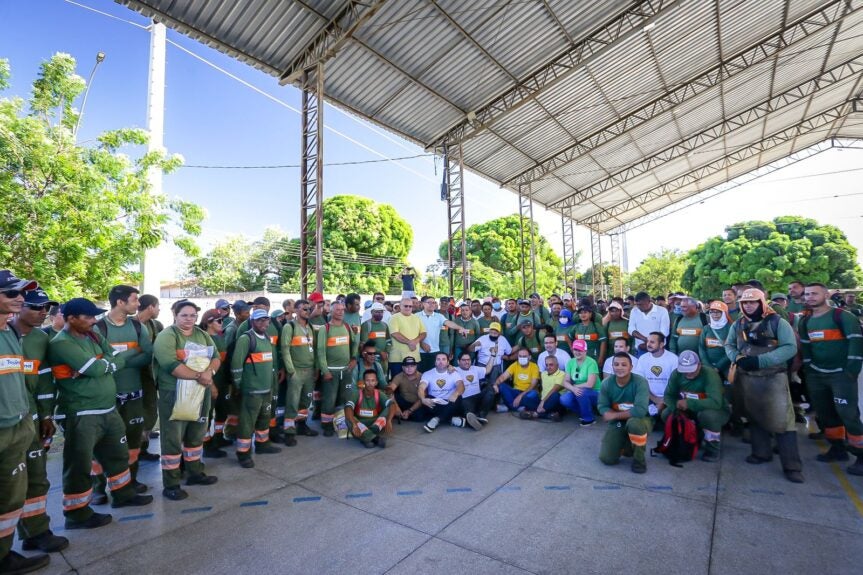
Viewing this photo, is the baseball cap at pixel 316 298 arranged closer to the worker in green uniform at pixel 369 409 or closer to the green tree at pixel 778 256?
the worker in green uniform at pixel 369 409

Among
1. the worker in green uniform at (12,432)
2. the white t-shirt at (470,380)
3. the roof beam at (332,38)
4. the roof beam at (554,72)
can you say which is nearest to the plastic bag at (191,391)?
the worker in green uniform at (12,432)

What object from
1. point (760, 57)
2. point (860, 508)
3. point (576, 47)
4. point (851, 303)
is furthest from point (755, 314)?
point (760, 57)

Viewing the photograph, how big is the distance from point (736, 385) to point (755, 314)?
959 mm

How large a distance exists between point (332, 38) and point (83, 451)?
30.0ft

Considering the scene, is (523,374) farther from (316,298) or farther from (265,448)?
(265,448)

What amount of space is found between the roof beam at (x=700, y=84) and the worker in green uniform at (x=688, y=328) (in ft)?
40.1

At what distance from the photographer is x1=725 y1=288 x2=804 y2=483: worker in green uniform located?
425 cm

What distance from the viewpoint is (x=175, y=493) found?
399cm

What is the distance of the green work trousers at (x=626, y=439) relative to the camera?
15.0 ft

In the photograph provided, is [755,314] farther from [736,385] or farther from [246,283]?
[246,283]

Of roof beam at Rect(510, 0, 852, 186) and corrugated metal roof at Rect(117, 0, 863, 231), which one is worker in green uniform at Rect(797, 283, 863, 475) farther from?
roof beam at Rect(510, 0, 852, 186)

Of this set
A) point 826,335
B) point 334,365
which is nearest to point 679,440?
point 826,335

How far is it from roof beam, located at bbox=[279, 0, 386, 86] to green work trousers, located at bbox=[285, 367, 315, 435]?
719 centimetres

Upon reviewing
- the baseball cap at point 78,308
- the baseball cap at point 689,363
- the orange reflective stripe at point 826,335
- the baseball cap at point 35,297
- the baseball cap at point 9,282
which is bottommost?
the baseball cap at point 689,363
